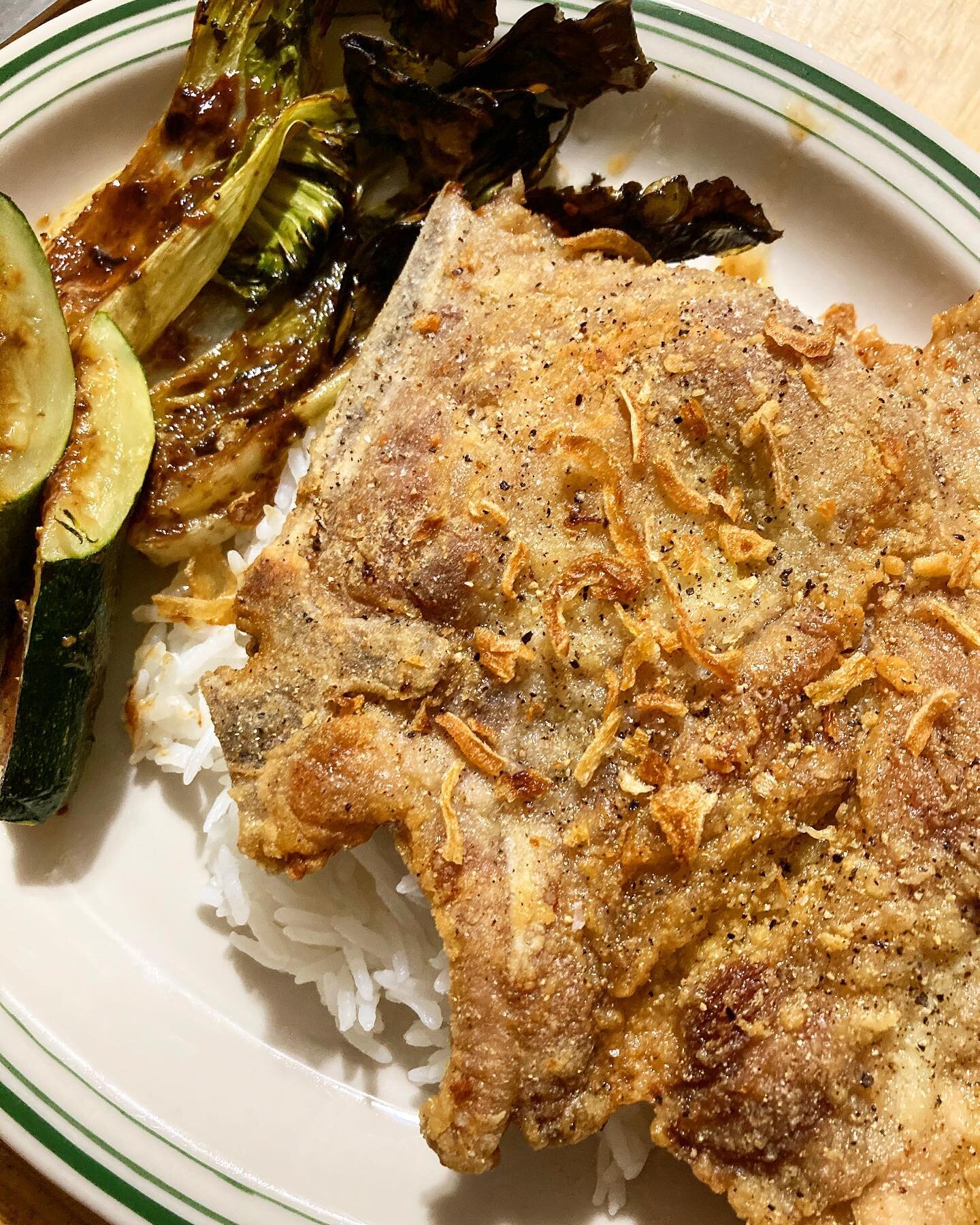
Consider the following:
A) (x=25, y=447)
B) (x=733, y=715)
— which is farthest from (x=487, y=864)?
(x=25, y=447)

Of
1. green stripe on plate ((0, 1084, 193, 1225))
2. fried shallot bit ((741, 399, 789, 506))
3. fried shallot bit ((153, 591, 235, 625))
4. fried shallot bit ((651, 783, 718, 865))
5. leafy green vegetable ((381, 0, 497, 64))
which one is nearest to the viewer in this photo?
fried shallot bit ((651, 783, 718, 865))

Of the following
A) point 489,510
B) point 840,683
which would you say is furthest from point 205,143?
point 840,683

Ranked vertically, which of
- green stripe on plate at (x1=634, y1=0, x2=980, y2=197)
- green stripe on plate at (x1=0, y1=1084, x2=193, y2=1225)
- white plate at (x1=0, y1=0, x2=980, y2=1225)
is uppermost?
green stripe on plate at (x1=634, y1=0, x2=980, y2=197)

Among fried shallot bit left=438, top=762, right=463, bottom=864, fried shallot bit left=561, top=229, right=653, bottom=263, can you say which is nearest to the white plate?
fried shallot bit left=561, top=229, right=653, bottom=263

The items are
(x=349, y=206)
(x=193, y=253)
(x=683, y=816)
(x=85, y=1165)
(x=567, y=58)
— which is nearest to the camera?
(x=683, y=816)

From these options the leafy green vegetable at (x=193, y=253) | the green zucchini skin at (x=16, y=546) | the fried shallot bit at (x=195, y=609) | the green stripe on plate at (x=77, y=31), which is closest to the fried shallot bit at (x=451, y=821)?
the fried shallot bit at (x=195, y=609)

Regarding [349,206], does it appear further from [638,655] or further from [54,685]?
[638,655]

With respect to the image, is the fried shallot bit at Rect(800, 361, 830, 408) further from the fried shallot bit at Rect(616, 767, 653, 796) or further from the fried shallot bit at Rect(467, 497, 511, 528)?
the fried shallot bit at Rect(616, 767, 653, 796)
